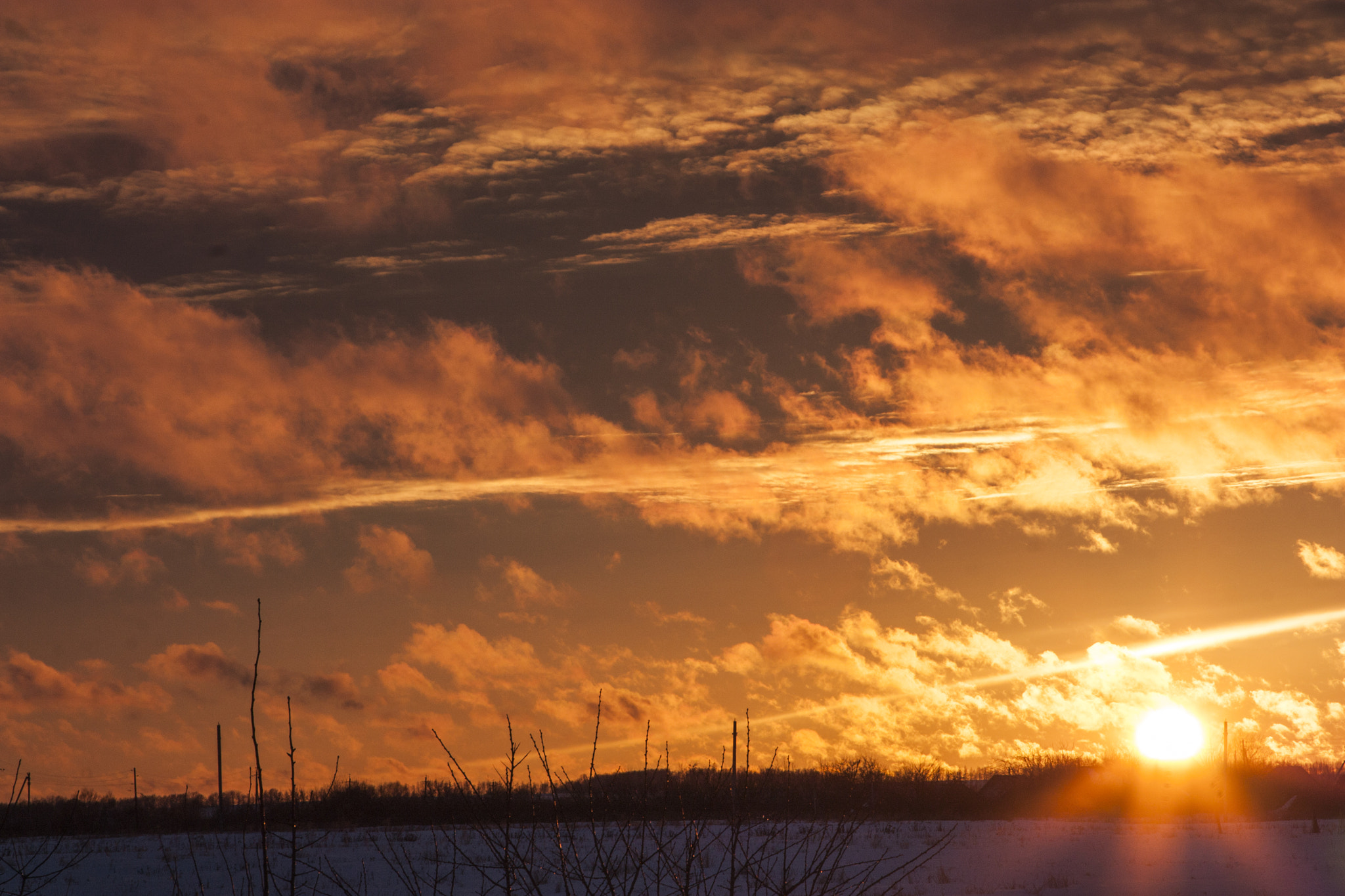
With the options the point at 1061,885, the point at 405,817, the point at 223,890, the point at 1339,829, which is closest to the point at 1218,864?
the point at 1061,885

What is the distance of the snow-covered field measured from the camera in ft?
94.8

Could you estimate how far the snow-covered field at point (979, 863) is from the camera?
28.9 m

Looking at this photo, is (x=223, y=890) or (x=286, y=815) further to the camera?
(x=286, y=815)

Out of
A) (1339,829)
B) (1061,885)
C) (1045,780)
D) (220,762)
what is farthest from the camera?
(1045,780)

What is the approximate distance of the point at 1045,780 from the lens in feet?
224

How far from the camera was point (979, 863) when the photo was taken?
34.3 metres

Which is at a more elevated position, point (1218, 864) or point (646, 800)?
point (646, 800)

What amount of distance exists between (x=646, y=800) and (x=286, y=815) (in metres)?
44.9

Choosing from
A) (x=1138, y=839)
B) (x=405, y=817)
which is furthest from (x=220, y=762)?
(x=1138, y=839)

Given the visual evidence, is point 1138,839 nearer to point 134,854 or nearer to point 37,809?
point 134,854

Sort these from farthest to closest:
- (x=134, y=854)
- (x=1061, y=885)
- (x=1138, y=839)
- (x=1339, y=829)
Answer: (x=1339, y=829) → (x=1138, y=839) → (x=134, y=854) → (x=1061, y=885)

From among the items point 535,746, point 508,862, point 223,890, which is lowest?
point 223,890

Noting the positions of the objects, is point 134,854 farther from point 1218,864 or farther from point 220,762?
point 1218,864

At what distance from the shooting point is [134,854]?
37781 mm
